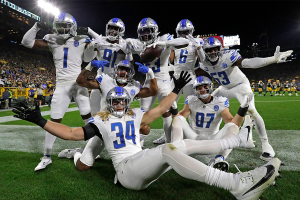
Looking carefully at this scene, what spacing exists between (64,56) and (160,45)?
5.51 feet

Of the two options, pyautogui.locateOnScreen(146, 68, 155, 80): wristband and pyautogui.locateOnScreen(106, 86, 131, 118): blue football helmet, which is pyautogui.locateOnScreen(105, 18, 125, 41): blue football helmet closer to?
pyautogui.locateOnScreen(146, 68, 155, 80): wristband

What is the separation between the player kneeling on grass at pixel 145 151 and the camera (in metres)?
1.81

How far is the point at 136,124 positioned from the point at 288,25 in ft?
163

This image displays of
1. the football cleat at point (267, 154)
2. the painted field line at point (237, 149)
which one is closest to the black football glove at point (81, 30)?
the painted field line at point (237, 149)

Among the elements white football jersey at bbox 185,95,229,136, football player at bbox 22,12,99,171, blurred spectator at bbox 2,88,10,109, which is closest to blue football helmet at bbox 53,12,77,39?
football player at bbox 22,12,99,171

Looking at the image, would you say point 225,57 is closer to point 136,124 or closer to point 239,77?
point 239,77

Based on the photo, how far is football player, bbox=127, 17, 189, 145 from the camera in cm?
339

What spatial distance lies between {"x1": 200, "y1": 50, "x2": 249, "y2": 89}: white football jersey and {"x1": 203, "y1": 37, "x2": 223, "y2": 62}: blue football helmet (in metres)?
0.11

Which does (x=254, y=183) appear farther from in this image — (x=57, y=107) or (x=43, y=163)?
(x=57, y=107)

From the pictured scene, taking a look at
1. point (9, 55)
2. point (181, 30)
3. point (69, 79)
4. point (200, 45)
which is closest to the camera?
point (69, 79)

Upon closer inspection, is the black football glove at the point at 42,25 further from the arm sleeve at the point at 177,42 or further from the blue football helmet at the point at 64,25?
the arm sleeve at the point at 177,42

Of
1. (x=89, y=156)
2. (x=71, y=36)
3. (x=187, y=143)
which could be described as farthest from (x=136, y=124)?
(x=71, y=36)

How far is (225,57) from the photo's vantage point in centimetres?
369

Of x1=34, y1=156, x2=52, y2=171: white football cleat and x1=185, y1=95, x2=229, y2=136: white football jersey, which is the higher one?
x1=185, y1=95, x2=229, y2=136: white football jersey
